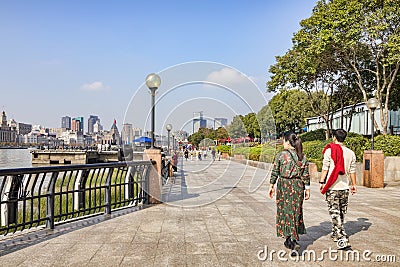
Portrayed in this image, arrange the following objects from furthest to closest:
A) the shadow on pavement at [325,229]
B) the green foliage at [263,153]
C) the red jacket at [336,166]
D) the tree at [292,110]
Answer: the tree at [292,110]
the green foliage at [263,153]
the shadow on pavement at [325,229]
the red jacket at [336,166]

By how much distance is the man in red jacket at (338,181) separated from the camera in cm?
530

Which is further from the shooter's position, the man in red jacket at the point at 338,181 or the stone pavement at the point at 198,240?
the man in red jacket at the point at 338,181

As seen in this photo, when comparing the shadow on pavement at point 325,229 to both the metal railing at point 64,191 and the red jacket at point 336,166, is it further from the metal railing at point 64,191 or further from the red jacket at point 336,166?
the metal railing at point 64,191

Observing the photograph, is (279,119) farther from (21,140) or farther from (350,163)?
(21,140)

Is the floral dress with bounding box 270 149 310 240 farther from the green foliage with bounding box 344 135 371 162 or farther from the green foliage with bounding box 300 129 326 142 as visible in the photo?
the green foliage with bounding box 300 129 326 142

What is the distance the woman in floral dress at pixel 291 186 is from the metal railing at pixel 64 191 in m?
3.70

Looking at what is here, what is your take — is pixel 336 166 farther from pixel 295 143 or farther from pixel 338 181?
pixel 295 143

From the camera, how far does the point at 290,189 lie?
5027 mm

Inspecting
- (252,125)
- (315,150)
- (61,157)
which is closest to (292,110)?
(252,125)

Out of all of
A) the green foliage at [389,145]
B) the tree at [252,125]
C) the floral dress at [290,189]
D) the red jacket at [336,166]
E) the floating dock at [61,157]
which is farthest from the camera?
the floating dock at [61,157]

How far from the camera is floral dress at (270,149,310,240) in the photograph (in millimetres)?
5008

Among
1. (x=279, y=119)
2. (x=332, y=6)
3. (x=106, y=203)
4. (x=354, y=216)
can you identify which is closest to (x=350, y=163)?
(x=354, y=216)

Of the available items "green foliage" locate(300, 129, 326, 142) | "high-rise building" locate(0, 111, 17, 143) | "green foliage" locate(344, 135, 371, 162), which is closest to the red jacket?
"green foliage" locate(344, 135, 371, 162)

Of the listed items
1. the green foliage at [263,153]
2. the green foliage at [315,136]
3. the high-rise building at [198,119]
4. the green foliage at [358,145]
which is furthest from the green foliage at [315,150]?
the green foliage at [315,136]
